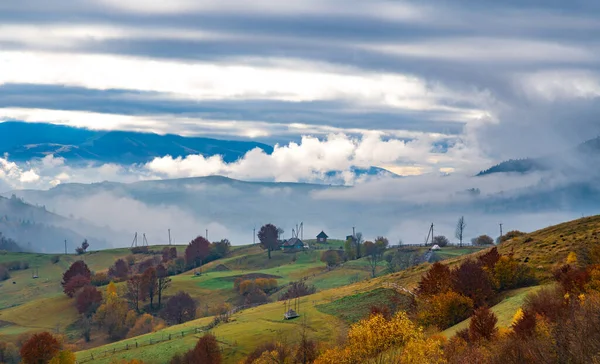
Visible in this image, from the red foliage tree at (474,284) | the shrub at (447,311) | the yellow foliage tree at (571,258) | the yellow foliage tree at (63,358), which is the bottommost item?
the yellow foliage tree at (63,358)

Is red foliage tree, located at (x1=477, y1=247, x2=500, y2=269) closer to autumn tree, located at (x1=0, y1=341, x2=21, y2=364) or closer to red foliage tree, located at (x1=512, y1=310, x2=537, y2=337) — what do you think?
red foliage tree, located at (x1=512, y1=310, x2=537, y2=337)

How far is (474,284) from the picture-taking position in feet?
389

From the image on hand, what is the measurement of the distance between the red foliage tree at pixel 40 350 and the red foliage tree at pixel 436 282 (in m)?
67.4

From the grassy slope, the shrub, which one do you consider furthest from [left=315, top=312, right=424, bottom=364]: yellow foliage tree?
the shrub

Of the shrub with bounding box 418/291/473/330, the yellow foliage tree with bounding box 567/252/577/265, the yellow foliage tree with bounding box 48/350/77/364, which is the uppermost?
the yellow foliage tree with bounding box 567/252/577/265

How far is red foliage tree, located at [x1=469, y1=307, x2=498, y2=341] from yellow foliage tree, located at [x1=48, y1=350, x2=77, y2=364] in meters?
77.0

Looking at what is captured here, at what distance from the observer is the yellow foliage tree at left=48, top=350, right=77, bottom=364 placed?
436ft

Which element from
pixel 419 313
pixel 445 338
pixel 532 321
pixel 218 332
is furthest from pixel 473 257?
pixel 532 321

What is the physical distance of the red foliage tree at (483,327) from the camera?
85000 millimetres

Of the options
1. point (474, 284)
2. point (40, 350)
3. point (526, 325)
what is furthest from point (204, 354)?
point (526, 325)

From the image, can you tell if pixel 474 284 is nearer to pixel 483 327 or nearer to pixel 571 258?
pixel 571 258

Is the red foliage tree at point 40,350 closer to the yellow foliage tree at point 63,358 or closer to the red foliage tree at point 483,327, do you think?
the yellow foliage tree at point 63,358

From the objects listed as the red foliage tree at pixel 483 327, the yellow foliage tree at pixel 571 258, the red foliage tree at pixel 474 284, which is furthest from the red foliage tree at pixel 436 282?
the red foliage tree at pixel 483 327

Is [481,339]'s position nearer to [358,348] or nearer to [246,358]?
[358,348]
